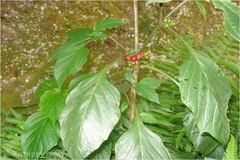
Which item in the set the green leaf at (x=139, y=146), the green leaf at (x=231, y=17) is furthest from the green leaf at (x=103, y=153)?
the green leaf at (x=231, y=17)

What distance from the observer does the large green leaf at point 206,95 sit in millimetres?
770

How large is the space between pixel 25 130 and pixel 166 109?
0.56 m

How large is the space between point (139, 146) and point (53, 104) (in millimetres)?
300

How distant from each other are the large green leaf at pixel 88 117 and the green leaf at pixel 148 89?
104mm

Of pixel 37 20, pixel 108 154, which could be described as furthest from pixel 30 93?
pixel 108 154

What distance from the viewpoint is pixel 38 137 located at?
35.0 inches

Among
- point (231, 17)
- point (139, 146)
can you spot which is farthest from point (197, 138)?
point (231, 17)

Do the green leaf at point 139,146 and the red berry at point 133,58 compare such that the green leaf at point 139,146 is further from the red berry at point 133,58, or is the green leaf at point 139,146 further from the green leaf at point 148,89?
the red berry at point 133,58

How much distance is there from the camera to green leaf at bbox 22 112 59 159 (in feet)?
2.92

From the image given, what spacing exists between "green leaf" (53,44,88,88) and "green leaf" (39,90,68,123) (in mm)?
96

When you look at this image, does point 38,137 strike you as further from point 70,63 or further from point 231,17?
point 231,17

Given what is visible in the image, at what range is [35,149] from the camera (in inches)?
35.0

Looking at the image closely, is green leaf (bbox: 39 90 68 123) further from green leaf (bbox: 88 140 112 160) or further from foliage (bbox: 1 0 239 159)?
green leaf (bbox: 88 140 112 160)

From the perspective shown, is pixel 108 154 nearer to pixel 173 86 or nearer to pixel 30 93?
pixel 173 86
